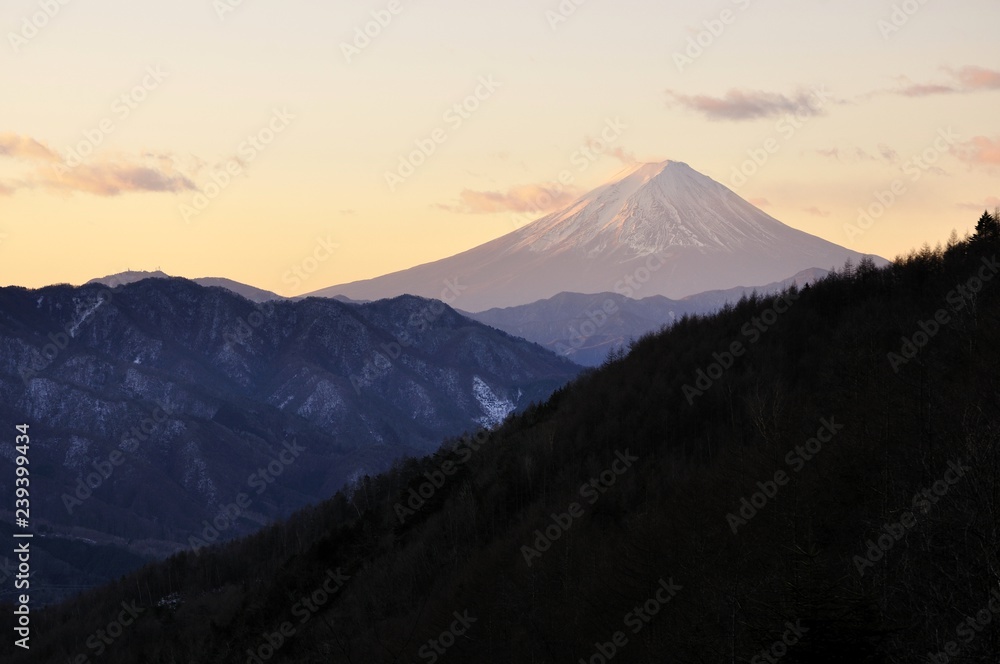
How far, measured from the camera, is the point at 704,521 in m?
52.0

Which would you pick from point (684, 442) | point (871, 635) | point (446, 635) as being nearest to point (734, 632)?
point (871, 635)

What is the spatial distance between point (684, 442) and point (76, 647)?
100 metres

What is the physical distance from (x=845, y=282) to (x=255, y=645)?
7492 centimetres

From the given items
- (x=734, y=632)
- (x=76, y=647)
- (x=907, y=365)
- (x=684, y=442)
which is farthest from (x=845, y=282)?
(x=76, y=647)

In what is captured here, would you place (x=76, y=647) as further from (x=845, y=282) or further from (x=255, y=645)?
(x=845, y=282)

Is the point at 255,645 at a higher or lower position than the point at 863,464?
lower

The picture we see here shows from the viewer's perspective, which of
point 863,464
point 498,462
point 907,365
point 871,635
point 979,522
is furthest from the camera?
point 498,462

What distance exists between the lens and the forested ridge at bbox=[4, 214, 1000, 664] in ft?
82.3

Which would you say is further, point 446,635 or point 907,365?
point 907,365

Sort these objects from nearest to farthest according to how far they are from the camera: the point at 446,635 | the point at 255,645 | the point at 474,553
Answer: the point at 446,635
the point at 474,553
the point at 255,645

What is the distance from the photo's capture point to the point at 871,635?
2111 centimetres

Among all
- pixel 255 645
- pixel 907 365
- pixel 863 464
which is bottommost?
pixel 255 645

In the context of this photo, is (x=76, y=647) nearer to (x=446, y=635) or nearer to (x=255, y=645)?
(x=255, y=645)

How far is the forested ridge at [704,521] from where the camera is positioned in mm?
25094
